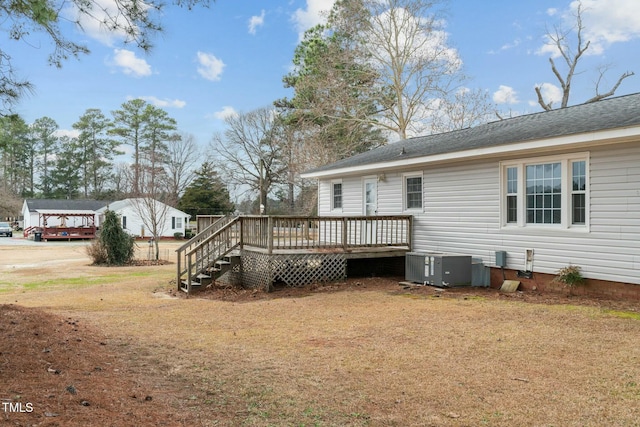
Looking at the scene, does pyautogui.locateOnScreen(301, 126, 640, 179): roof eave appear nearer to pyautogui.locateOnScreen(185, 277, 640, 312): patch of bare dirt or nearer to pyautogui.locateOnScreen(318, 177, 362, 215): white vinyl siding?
pyautogui.locateOnScreen(318, 177, 362, 215): white vinyl siding

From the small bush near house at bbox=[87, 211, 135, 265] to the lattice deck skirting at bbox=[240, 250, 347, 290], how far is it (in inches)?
445

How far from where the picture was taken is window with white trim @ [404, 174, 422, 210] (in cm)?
1270

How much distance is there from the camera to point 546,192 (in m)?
9.47

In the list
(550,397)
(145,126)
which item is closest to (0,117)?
(550,397)

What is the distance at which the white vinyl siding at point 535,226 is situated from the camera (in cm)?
823

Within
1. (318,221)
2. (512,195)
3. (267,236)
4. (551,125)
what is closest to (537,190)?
(512,195)

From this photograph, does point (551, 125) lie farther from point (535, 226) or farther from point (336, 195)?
point (336, 195)

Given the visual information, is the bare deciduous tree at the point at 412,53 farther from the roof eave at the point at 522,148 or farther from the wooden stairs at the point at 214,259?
the wooden stairs at the point at 214,259

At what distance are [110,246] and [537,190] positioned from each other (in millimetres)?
17773

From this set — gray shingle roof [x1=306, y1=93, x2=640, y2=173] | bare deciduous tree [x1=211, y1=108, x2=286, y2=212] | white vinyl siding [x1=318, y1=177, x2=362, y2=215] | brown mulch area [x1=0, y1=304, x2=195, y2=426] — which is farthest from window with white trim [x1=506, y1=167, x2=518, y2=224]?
bare deciduous tree [x1=211, y1=108, x2=286, y2=212]

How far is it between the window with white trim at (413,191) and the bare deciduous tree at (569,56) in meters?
15.7

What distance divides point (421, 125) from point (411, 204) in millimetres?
Answer: 15879

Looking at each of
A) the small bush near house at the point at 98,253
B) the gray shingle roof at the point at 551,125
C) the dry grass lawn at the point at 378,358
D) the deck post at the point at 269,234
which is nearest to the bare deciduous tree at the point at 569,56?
the gray shingle roof at the point at 551,125
